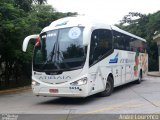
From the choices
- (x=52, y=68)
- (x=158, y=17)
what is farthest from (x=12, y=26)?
(x=158, y=17)

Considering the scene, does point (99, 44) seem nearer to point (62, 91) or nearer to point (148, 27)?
point (62, 91)

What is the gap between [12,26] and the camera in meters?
16.1

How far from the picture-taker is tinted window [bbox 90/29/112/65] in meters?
13.5

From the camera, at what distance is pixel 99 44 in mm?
14203

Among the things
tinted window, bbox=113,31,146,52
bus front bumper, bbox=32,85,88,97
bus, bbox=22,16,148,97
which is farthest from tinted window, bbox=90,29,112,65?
bus front bumper, bbox=32,85,88,97

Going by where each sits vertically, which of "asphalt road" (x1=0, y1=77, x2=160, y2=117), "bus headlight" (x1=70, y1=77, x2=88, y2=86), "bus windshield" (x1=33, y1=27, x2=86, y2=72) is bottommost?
"asphalt road" (x1=0, y1=77, x2=160, y2=117)

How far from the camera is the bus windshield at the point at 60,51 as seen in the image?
42.3 feet

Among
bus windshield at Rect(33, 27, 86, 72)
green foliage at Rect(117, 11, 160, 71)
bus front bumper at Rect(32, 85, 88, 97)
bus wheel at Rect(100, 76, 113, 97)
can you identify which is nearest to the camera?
bus front bumper at Rect(32, 85, 88, 97)

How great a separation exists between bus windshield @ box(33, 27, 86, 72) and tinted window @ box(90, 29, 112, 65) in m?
0.67

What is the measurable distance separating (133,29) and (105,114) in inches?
1347

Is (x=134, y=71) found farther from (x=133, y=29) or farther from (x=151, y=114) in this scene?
(x=133, y=29)

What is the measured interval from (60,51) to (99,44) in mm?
1906

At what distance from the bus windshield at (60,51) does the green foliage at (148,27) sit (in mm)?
25502

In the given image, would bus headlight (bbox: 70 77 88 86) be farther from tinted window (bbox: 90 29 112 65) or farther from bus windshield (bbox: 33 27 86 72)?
tinted window (bbox: 90 29 112 65)
